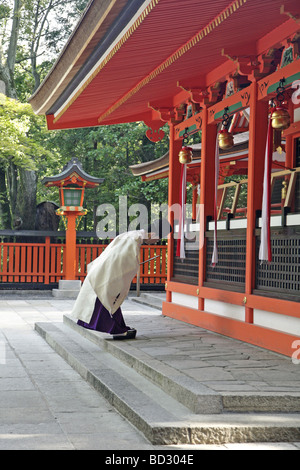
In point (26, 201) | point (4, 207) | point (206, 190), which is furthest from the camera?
point (4, 207)

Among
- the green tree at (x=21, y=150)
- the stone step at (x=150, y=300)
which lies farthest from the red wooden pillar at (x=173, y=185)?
the green tree at (x=21, y=150)

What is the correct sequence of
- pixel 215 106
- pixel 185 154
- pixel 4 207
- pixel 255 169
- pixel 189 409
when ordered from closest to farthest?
pixel 189 409 → pixel 255 169 → pixel 215 106 → pixel 185 154 → pixel 4 207

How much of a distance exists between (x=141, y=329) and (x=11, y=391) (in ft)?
9.31

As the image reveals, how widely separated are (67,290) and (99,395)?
11.0m

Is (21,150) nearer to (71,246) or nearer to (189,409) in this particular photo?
(71,246)

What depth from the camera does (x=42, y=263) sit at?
58.7ft

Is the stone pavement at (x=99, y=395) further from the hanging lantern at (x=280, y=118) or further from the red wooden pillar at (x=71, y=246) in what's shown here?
the red wooden pillar at (x=71, y=246)

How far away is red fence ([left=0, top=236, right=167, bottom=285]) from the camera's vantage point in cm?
1778

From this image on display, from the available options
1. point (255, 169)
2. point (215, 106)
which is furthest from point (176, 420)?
point (215, 106)

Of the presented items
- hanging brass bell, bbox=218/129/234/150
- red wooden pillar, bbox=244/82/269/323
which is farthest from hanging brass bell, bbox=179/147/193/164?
red wooden pillar, bbox=244/82/269/323

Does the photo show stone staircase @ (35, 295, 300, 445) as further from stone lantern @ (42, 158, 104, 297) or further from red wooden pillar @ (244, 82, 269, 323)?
stone lantern @ (42, 158, 104, 297)

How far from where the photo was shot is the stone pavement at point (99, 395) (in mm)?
4645
